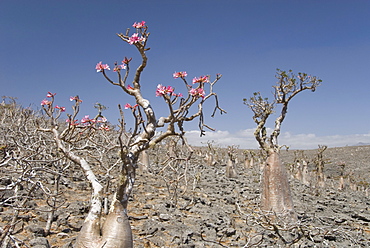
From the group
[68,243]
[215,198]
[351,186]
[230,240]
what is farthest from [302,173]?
[68,243]

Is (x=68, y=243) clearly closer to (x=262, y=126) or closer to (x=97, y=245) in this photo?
(x=97, y=245)

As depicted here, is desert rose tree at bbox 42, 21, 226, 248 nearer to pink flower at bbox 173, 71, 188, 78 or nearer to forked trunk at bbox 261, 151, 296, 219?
pink flower at bbox 173, 71, 188, 78

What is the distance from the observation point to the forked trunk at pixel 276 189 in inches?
279

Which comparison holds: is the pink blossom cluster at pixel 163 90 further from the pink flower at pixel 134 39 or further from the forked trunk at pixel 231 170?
the forked trunk at pixel 231 170

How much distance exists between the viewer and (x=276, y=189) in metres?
7.18

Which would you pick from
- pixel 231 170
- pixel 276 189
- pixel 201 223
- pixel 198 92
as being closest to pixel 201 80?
pixel 198 92

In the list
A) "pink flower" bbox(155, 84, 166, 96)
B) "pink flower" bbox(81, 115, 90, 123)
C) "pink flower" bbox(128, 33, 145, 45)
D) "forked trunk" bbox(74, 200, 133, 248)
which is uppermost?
"pink flower" bbox(128, 33, 145, 45)

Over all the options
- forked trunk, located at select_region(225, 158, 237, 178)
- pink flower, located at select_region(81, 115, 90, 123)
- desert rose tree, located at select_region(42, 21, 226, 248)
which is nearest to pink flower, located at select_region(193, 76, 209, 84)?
desert rose tree, located at select_region(42, 21, 226, 248)

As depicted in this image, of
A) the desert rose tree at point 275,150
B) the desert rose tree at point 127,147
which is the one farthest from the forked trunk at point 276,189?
the desert rose tree at point 127,147

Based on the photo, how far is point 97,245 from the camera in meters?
2.78

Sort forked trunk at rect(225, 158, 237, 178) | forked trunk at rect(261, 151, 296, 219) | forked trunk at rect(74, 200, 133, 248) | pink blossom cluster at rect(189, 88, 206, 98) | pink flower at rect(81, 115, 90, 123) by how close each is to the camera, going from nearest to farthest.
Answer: forked trunk at rect(74, 200, 133, 248) → pink blossom cluster at rect(189, 88, 206, 98) → pink flower at rect(81, 115, 90, 123) → forked trunk at rect(261, 151, 296, 219) → forked trunk at rect(225, 158, 237, 178)

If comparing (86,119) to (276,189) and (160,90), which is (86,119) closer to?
(160,90)

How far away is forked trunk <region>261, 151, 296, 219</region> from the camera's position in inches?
279

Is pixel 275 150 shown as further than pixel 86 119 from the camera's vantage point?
Yes
